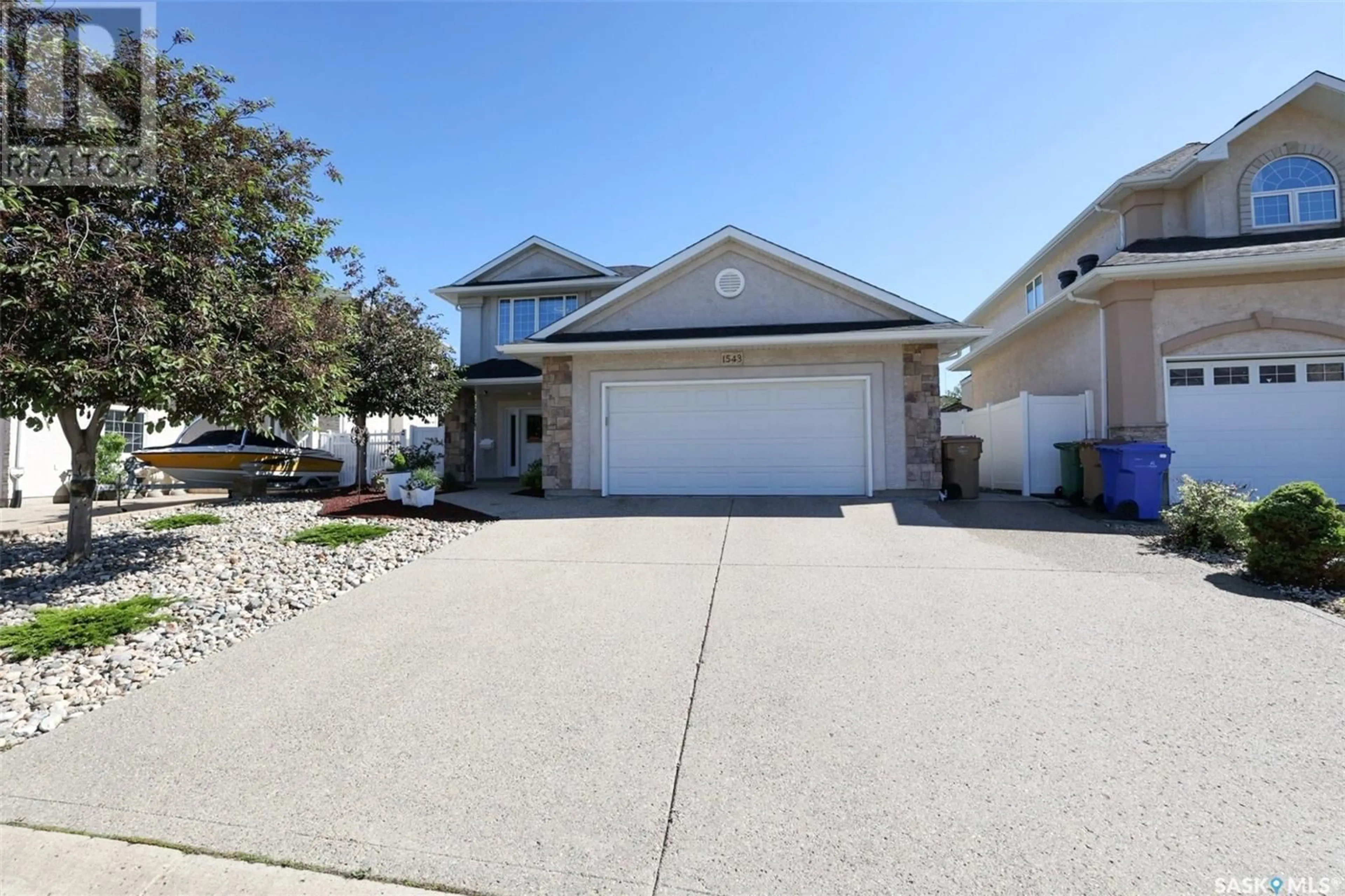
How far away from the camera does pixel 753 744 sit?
3.22m

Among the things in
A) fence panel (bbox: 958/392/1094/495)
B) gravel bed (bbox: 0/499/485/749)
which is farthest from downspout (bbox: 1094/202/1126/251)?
gravel bed (bbox: 0/499/485/749)

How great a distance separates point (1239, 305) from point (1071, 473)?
12.4ft

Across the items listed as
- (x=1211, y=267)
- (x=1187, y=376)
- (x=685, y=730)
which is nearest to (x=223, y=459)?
(x=685, y=730)

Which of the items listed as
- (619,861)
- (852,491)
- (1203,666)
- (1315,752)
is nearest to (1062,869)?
(619,861)

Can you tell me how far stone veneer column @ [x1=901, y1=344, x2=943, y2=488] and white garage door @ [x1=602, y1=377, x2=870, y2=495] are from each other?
0.75 metres

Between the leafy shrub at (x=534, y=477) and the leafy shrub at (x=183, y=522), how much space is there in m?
5.35

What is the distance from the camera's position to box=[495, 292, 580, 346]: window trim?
17062 mm

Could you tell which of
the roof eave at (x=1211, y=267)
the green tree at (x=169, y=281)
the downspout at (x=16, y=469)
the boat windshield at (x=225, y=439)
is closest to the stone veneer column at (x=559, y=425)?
the green tree at (x=169, y=281)

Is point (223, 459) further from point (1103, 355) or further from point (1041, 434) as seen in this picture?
point (1103, 355)

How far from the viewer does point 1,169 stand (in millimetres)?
5590

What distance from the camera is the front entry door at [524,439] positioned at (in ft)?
58.5

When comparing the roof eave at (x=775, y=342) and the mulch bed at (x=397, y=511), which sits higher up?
the roof eave at (x=775, y=342)

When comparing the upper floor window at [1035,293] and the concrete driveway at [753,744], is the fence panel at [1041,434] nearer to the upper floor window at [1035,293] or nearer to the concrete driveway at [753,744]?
the upper floor window at [1035,293]

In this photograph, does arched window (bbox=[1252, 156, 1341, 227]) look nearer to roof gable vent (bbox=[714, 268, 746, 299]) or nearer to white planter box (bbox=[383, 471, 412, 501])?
roof gable vent (bbox=[714, 268, 746, 299])
